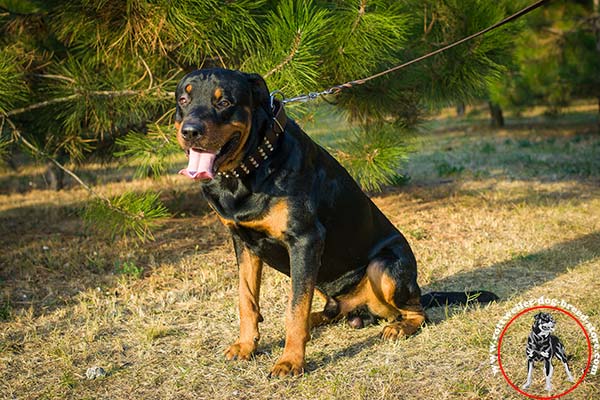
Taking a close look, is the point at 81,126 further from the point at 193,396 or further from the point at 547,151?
the point at 547,151

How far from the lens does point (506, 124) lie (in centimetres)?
1565

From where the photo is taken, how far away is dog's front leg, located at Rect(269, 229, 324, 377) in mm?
2734

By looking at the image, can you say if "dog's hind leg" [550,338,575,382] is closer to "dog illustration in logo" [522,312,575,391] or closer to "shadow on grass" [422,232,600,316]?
"dog illustration in logo" [522,312,575,391]

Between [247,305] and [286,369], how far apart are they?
1.34ft

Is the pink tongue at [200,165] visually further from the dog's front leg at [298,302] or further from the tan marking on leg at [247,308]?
the tan marking on leg at [247,308]

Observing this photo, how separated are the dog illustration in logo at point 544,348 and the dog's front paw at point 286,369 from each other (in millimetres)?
932

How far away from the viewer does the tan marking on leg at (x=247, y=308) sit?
2.99 m

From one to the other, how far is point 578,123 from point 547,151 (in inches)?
193

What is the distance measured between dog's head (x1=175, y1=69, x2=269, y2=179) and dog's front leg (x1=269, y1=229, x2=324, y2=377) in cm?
46

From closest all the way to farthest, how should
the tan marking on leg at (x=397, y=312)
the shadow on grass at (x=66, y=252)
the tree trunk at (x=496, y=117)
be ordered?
the tan marking on leg at (x=397, y=312), the shadow on grass at (x=66, y=252), the tree trunk at (x=496, y=117)

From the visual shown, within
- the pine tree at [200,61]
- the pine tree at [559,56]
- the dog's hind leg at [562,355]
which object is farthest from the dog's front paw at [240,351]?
the pine tree at [559,56]

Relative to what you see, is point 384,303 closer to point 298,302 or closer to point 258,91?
point 298,302

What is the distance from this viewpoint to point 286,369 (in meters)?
2.72

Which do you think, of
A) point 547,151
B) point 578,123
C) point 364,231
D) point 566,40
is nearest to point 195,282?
point 364,231
